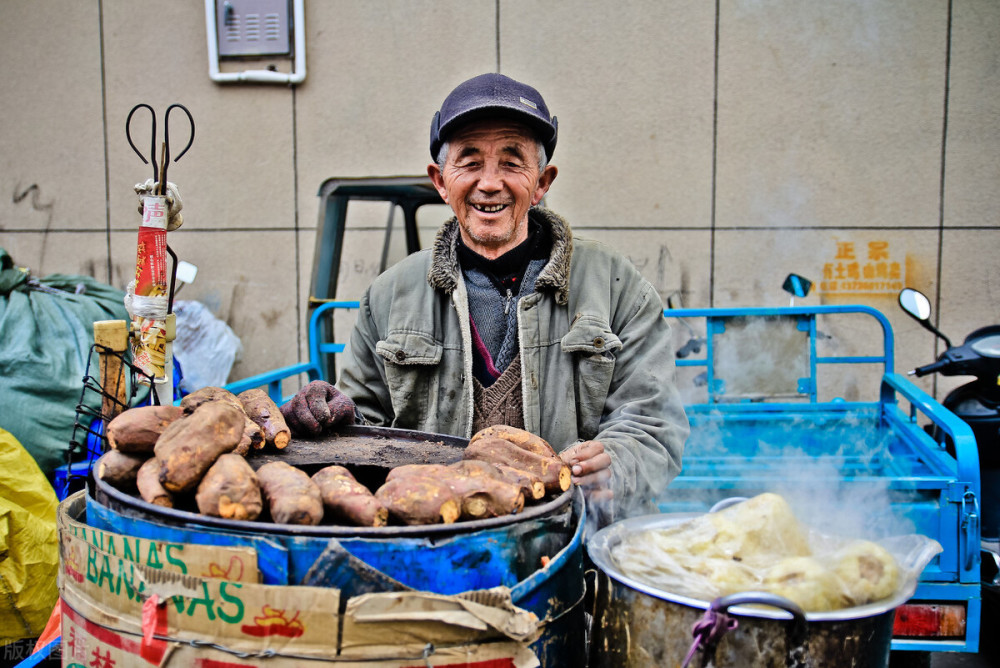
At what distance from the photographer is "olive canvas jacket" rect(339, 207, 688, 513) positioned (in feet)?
7.47

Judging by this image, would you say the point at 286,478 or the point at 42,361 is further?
the point at 42,361

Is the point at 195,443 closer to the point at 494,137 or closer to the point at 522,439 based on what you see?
the point at 522,439

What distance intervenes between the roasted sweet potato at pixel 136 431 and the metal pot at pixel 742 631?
39.1 inches

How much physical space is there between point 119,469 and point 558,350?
1326 mm

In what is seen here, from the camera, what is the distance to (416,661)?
3.76ft

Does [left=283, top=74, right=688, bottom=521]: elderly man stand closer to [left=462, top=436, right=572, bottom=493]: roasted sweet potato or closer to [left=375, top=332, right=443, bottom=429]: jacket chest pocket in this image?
[left=375, top=332, right=443, bottom=429]: jacket chest pocket

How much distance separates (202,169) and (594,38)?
11.3ft

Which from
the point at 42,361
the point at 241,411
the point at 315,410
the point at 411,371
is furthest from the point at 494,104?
the point at 42,361

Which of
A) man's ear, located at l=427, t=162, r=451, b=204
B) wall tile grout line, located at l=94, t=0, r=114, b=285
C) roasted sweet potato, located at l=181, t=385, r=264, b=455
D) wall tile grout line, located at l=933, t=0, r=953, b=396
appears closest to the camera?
roasted sweet potato, located at l=181, t=385, r=264, b=455

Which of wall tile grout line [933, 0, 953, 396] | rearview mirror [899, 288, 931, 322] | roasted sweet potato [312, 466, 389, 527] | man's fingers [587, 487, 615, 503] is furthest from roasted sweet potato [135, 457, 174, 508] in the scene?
wall tile grout line [933, 0, 953, 396]

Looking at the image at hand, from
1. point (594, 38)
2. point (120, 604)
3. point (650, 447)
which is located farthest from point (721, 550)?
point (594, 38)

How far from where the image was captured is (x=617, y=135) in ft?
18.8

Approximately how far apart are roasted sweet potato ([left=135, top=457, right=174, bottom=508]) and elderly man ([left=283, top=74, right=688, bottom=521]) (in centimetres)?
105

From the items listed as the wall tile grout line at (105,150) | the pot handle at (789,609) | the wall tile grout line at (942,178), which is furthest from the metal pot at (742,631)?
the wall tile grout line at (105,150)
